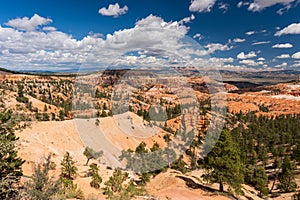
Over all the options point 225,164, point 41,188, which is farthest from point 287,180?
point 41,188

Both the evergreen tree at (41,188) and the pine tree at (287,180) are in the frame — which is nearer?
the evergreen tree at (41,188)

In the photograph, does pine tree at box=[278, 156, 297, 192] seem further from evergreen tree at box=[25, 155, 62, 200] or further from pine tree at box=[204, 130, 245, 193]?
evergreen tree at box=[25, 155, 62, 200]

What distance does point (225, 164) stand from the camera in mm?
23812

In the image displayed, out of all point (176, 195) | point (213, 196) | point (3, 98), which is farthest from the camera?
point (213, 196)

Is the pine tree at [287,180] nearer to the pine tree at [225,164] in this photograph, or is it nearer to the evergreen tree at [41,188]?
the pine tree at [225,164]

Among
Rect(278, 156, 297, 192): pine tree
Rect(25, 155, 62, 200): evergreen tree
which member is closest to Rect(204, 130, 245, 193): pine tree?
Rect(25, 155, 62, 200): evergreen tree

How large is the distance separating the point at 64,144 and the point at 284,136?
54420 millimetres

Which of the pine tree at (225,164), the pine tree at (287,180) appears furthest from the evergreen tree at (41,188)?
the pine tree at (287,180)

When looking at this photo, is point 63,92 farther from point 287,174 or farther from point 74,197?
point 74,197

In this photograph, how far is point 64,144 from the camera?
179 feet

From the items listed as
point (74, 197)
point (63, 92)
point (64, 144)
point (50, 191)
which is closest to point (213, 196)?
point (74, 197)

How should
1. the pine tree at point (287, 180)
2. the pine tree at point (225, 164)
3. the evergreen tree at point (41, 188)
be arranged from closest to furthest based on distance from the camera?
the evergreen tree at point (41, 188) < the pine tree at point (225, 164) < the pine tree at point (287, 180)

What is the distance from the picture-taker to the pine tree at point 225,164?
23.7 m

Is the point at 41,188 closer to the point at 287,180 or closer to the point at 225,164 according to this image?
the point at 225,164
